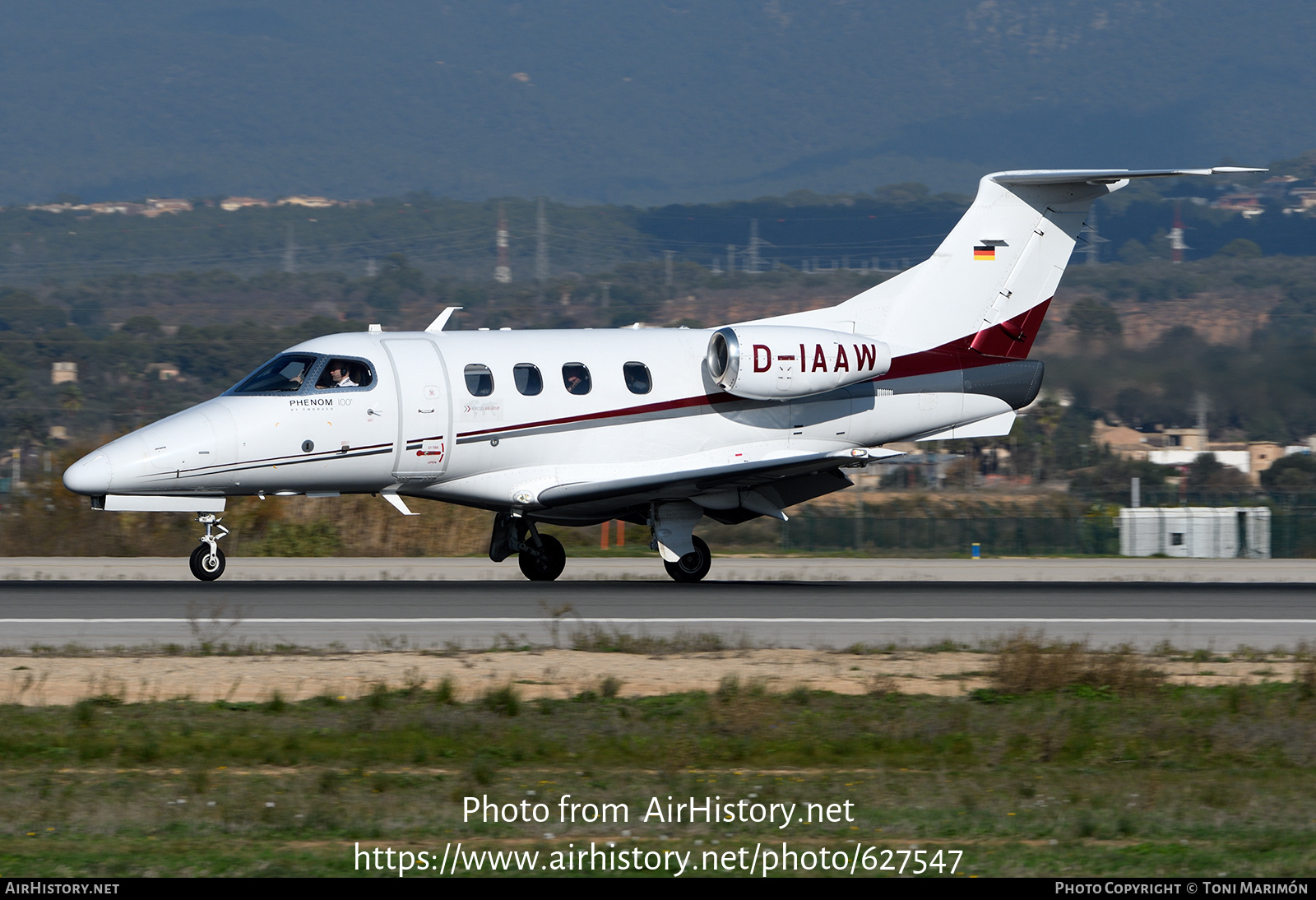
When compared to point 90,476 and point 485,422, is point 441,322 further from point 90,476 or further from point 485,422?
point 90,476

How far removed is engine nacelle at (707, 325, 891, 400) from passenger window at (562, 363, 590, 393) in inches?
79.2

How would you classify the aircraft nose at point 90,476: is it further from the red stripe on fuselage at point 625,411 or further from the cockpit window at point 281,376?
the red stripe on fuselage at point 625,411

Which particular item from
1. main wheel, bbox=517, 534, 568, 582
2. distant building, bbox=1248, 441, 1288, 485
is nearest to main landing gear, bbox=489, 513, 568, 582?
main wheel, bbox=517, 534, 568, 582

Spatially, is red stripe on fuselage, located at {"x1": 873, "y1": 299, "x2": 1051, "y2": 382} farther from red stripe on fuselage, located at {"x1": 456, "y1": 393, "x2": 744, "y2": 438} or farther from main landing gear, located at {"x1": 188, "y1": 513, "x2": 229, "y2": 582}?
main landing gear, located at {"x1": 188, "y1": 513, "x2": 229, "y2": 582}

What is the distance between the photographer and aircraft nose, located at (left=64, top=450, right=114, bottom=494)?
2200 cm

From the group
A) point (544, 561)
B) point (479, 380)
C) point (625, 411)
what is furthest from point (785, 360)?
point (544, 561)

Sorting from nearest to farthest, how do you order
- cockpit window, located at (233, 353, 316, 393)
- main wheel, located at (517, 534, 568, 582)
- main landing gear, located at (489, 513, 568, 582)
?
cockpit window, located at (233, 353, 316, 393) → main landing gear, located at (489, 513, 568, 582) → main wheel, located at (517, 534, 568, 582)

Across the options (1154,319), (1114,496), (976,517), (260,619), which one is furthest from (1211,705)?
(1154,319)

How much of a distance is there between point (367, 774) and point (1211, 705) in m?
7.27

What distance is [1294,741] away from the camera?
40.5ft

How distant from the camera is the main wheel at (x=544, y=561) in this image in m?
25.8

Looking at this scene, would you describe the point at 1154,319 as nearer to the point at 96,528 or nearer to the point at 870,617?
the point at 96,528

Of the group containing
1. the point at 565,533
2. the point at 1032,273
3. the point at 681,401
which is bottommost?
the point at 565,533

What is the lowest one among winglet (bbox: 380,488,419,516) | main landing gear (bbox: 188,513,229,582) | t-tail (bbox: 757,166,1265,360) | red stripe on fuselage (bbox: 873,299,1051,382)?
main landing gear (bbox: 188,513,229,582)
